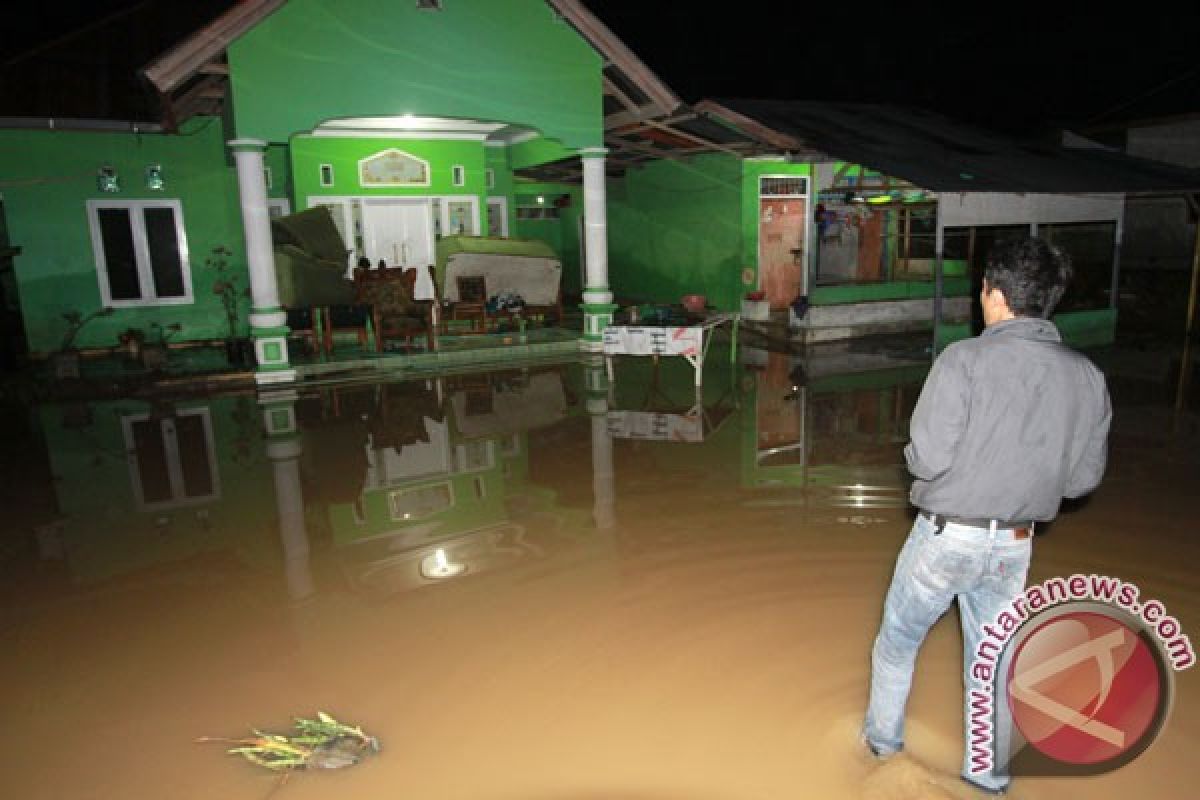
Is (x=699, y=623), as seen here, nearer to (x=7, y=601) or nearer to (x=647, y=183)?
(x=7, y=601)

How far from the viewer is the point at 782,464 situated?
7156 millimetres

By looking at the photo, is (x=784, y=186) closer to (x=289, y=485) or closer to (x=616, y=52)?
(x=616, y=52)

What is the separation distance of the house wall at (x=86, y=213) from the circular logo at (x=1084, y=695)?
14.5 meters

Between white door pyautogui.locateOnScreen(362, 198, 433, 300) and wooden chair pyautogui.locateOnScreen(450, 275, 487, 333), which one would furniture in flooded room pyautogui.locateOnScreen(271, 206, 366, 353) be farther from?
white door pyautogui.locateOnScreen(362, 198, 433, 300)

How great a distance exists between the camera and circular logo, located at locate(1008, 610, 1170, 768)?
3.16m

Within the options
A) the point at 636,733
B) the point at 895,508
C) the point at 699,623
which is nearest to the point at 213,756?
the point at 636,733

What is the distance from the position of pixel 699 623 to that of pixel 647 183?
15860 mm

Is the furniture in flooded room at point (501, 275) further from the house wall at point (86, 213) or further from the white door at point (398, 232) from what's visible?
the house wall at point (86, 213)

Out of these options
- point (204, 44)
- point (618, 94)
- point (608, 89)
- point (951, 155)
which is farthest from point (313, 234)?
point (951, 155)

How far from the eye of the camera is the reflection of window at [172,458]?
675 cm

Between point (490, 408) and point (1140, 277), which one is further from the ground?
point (1140, 277)

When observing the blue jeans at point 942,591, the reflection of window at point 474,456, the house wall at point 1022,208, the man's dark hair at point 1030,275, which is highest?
the house wall at point 1022,208

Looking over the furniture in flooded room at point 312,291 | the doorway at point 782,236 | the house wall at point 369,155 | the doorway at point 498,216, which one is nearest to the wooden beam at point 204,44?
the furniture in flooded room at point 312,291

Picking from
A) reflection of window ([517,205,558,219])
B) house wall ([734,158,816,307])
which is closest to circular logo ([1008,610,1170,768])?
house wall ([734,158,816,307])
